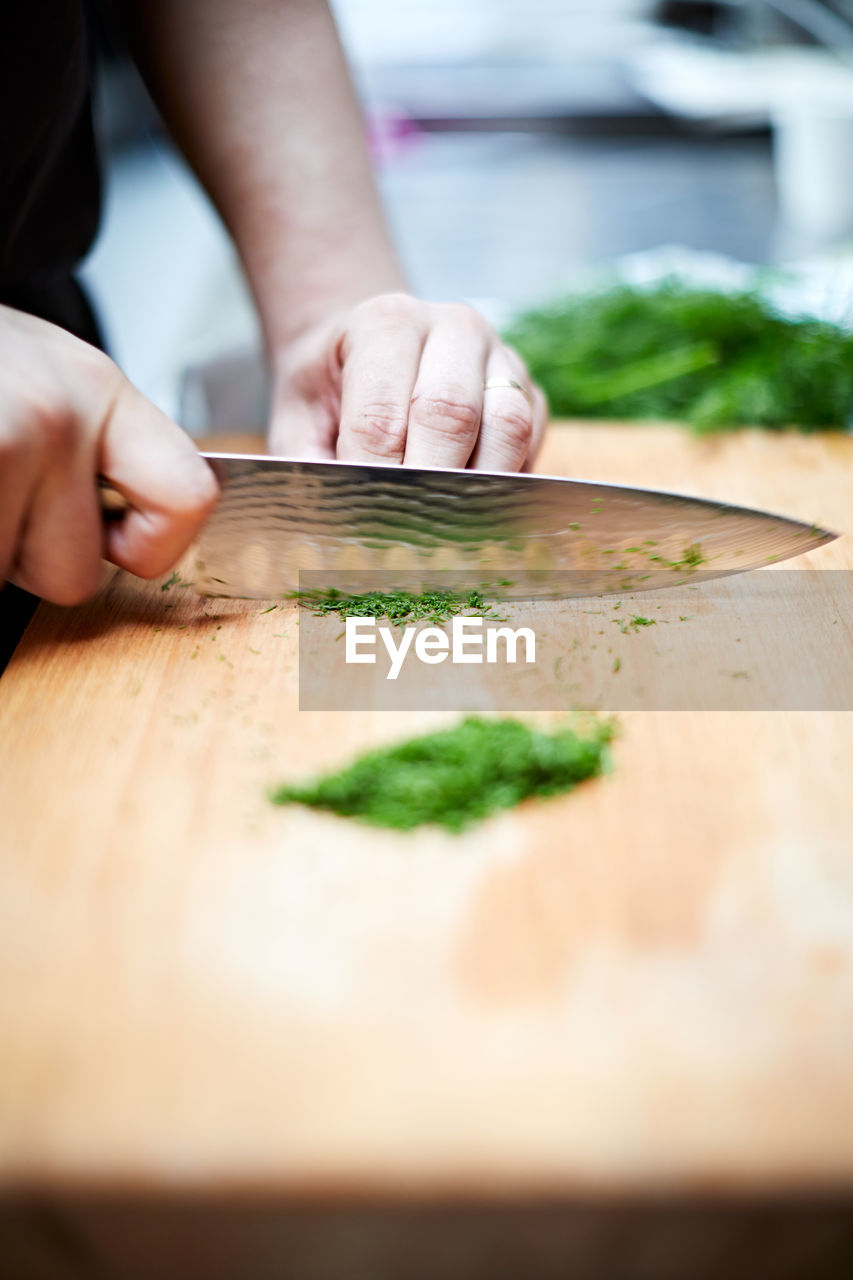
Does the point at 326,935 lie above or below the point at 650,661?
below

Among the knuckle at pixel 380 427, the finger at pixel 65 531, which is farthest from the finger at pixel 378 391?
the finger at pixel 65 531

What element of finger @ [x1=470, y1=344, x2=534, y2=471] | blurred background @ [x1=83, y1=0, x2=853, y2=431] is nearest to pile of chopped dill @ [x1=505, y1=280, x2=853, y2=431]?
blurred background @ [x1=83, y1=0, x2=853, y2=431]

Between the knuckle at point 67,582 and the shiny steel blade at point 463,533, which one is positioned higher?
the shiny steel blade at point 463,533

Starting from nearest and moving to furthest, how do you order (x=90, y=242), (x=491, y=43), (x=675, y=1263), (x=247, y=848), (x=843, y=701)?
(x=675, y=1263) → (x=247, y=848) → (x=843, y=701) → (x=90, y=242) → (x=491, y=43)

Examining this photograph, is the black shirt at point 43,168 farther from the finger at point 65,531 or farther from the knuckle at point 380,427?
the knuckle at point 380,427

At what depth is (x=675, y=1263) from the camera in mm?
645

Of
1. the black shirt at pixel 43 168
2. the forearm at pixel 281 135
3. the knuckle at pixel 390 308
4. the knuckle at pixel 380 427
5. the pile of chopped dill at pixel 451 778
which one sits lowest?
the pile of chopped dill at pixel 451 778

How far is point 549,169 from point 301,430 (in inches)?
76.3

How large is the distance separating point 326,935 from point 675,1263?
326mm

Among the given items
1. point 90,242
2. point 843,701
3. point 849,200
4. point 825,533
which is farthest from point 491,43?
Result: point 843,701

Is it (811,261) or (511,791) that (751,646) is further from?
(811,261)

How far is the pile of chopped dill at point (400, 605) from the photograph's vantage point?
3.35 ft

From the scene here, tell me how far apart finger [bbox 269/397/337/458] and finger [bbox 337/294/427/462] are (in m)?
0.15

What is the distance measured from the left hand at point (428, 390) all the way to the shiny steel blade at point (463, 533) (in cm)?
6
